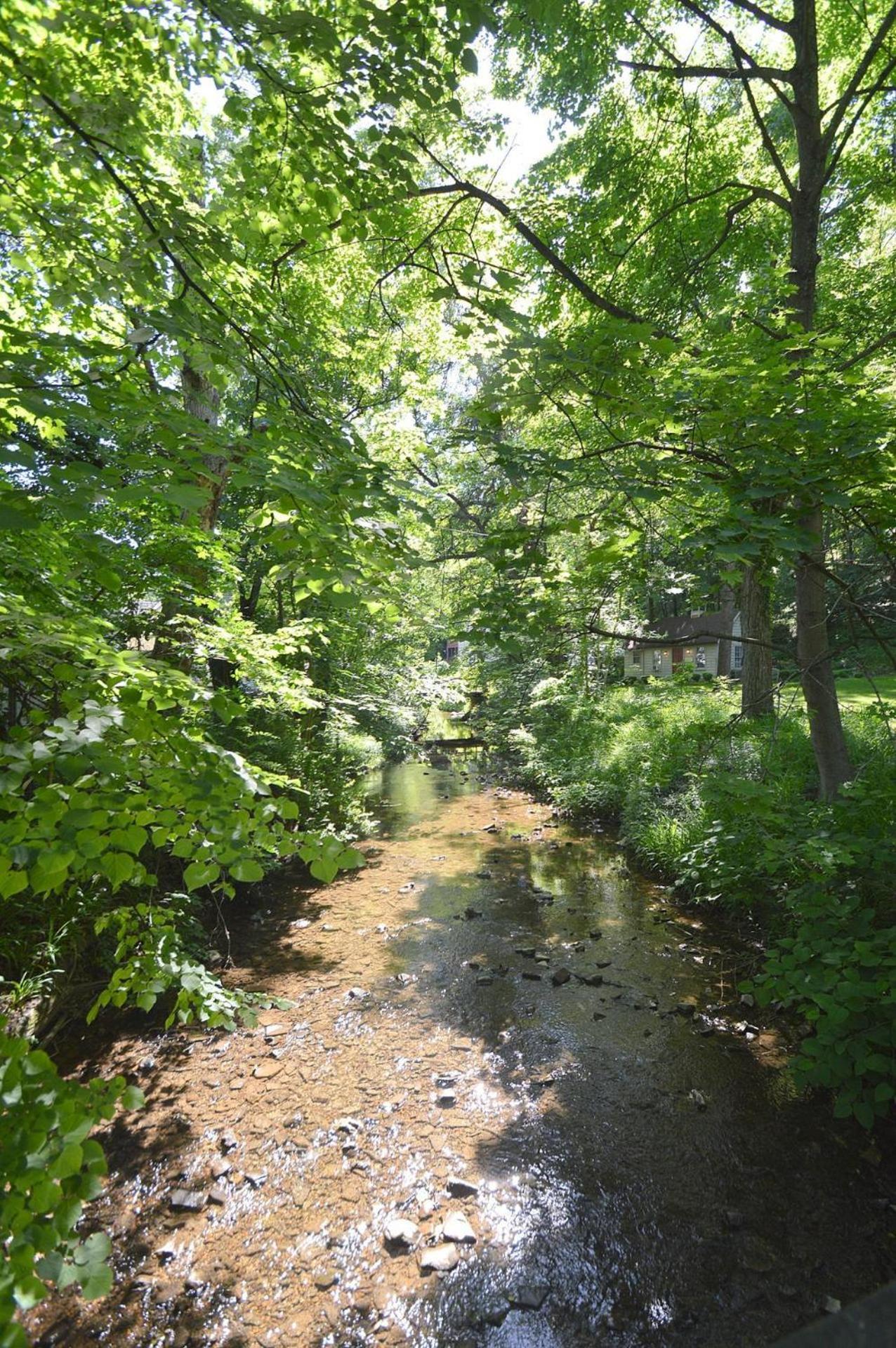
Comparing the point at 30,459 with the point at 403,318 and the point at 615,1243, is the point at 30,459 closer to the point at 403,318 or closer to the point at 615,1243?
the point at 615,1243

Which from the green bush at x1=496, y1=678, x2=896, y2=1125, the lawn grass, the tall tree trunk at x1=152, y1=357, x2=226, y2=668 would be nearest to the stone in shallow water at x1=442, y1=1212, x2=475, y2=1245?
the green bush at x1=496, y1=678, x2=896, y2=1125

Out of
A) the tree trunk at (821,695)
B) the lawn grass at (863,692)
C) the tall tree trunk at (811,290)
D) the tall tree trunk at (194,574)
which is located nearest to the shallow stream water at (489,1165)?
the tree trunk at (821,695)

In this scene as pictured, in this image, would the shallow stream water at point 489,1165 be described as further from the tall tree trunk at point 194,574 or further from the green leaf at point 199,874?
the tall tree trunk at point 194,574

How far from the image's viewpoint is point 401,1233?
330 centimetres

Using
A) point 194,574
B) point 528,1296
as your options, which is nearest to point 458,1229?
point 528,1296

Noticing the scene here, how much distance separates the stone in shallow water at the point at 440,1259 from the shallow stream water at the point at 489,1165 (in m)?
0.03

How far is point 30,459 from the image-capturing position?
1.73 m

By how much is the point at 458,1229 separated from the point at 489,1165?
0.49 meters

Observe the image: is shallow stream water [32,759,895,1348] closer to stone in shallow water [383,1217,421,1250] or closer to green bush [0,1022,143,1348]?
stone in shallow water [383,1217,421,1250]

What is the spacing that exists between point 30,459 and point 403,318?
6.64 metres

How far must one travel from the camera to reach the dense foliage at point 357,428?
2.13 m

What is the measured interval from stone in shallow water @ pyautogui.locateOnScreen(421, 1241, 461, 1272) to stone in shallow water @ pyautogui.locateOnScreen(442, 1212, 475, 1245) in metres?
0.04

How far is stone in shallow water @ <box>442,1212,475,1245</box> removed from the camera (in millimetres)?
3271

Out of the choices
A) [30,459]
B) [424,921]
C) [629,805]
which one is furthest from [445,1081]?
[629,805]
